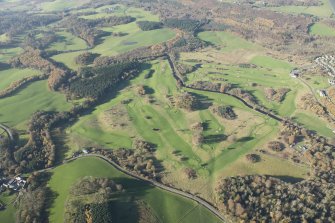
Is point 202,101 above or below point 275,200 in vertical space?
above

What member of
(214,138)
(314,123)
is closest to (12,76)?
(214,138)

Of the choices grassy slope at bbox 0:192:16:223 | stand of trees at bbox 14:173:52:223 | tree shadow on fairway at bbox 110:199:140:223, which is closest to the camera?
tree shadow on fairway at bbox 110:199:140:223

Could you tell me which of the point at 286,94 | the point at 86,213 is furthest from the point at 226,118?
the point at 86,213

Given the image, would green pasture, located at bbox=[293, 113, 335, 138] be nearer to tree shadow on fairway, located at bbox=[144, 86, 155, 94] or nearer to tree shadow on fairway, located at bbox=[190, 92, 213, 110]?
tree shadow on fairway, located at bbox=[190, 92, 213, 110]

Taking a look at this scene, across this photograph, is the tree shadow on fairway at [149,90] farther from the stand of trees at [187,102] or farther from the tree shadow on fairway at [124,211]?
the tree shadow on fairway at [124,211]

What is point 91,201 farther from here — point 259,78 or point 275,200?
point 259,78

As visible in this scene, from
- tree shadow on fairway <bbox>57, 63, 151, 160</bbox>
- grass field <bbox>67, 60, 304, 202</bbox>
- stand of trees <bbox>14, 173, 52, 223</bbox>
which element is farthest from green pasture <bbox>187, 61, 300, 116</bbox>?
stand of trees <bbox>14, 173, 52, 223</bbox>

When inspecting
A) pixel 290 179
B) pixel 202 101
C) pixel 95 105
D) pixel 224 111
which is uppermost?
pixel 95 105

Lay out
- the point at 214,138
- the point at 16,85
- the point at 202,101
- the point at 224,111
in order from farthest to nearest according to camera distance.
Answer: the point at 16,85 < the point at 202,101 < the point at 224,111 < the point at 214,138
